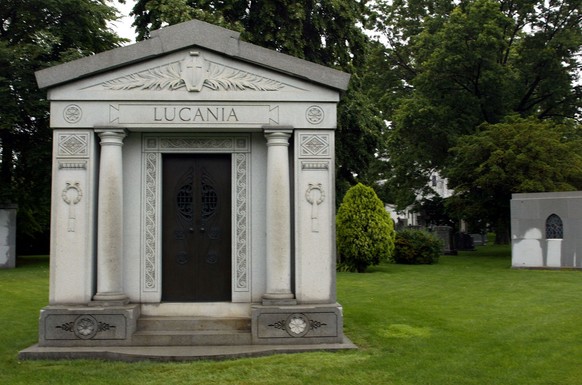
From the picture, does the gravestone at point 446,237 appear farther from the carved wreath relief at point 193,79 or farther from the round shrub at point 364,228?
the carved wreath relief at point 193,79

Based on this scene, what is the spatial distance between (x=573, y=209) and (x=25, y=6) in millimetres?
21876

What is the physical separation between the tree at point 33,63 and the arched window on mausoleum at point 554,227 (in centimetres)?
1821

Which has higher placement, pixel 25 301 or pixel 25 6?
pixel 25 6

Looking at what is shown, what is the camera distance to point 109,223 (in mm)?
9344

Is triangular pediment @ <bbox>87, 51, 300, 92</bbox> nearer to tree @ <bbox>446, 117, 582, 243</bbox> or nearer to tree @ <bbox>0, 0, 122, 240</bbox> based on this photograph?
tree @ <bbox>0, 0, 122, 240</bbox>

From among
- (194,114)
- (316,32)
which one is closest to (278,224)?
(194,114)

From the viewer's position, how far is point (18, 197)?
86.1 feet

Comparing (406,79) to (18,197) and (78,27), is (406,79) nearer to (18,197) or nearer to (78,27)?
(78,27)

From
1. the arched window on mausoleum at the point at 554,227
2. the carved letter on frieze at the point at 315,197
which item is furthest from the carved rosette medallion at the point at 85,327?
the arched window on mausoleum at the point at 554,227

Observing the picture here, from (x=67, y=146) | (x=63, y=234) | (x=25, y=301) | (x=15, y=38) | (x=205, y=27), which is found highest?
(x=15, y=38)

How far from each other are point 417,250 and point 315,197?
1677cm

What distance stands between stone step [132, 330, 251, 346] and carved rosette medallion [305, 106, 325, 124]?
10.6ft

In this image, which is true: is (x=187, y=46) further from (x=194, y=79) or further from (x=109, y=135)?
(x=109, y=135)

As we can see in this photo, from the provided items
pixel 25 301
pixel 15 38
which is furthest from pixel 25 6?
pixel 25 301
